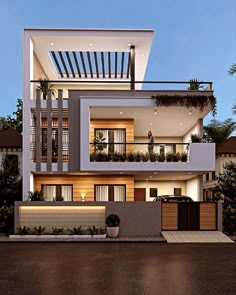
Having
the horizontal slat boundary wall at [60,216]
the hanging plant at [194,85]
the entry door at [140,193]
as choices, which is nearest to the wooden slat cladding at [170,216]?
the horizontal slat boundary wall at [60,216]

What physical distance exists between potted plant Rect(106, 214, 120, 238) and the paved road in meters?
2.47

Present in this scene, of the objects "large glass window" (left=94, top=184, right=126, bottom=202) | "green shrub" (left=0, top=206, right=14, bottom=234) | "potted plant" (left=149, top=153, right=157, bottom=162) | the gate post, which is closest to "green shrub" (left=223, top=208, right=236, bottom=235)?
the gate post

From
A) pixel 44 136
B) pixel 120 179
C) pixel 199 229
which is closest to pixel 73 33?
pixel 44 136

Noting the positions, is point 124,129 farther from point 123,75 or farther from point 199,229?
point 199,229

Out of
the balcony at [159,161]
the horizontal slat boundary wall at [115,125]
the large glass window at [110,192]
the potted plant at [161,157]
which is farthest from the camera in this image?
the horizontal slat boundary wall at [115,125]

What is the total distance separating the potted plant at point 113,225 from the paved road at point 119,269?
8.10 feet

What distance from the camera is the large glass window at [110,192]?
87.6ft

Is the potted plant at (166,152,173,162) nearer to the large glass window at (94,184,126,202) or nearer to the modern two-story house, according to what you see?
the modern two-story house

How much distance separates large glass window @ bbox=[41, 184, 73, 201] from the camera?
86.8 ft

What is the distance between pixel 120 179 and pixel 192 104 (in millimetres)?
6501

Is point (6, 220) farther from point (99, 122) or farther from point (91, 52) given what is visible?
point (91, 52)

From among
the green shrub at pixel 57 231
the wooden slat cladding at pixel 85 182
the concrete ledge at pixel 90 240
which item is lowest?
the concrete ledge at pixel 90 240

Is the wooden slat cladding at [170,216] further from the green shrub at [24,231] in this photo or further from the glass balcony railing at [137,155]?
the green shrub at [24,231]

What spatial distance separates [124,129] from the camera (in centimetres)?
2748
